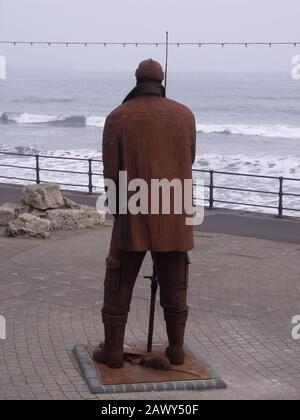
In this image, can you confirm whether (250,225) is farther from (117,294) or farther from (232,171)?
(232,171)

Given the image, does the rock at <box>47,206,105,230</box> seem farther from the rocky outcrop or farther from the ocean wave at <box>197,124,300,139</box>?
the ocean wave at <box>197,124,300,139</box>

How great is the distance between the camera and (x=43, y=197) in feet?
45.4

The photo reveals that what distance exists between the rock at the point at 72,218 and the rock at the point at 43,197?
0.18 metres

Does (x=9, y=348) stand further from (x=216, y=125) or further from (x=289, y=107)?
(x=289, y=107)

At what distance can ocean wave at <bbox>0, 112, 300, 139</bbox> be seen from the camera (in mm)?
50656

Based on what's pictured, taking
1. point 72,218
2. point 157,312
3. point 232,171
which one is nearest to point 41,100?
point 232,171

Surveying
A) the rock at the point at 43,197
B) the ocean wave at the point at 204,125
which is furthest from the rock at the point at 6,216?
the ocean wave at the point at 204,125

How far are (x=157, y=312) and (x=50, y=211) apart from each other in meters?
5.32

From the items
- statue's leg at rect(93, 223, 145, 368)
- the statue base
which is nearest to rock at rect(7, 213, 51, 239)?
the statue base

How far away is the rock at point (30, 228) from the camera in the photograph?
42.2 ft

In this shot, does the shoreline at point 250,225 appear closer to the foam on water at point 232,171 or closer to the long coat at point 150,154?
the foam on water at point 232,171

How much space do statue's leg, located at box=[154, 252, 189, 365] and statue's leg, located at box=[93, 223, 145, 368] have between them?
0.63 feet

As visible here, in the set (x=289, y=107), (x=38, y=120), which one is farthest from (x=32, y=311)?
Answer: (x=289, y=107)

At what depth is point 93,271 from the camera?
10.7 metres
